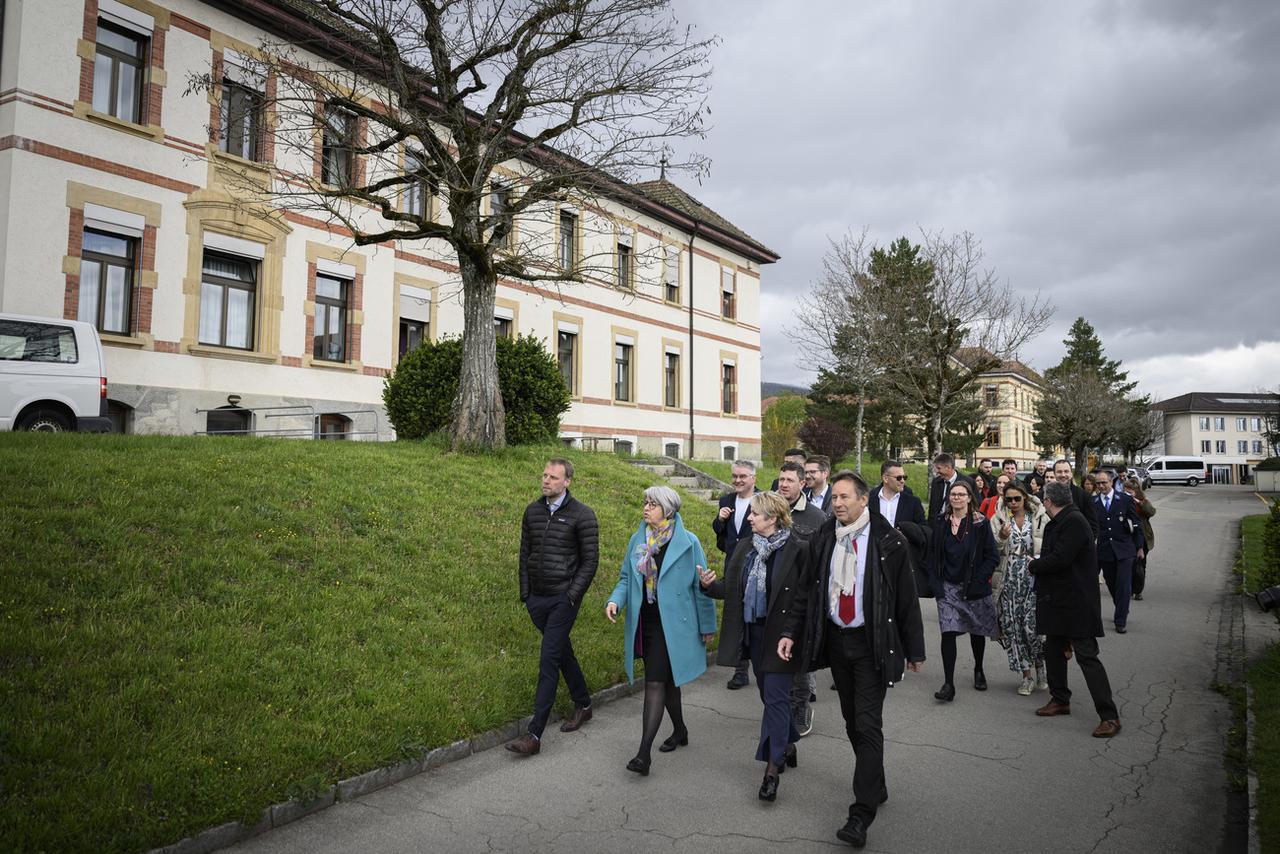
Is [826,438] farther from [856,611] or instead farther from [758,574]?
[856,611]

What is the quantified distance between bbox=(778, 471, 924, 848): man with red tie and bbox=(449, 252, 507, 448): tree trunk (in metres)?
9.87

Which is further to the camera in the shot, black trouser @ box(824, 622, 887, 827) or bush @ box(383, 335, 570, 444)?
bush @ box(383, 335, 570, 444)

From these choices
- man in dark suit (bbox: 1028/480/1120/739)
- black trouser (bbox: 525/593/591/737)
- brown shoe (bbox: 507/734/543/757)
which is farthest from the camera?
man in dark suit (bbox: 1028/480/1120/739)

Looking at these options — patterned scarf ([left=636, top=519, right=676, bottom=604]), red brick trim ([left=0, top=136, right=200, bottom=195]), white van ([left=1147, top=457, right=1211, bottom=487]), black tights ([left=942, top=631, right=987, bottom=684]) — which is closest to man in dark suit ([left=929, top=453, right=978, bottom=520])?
black tights ([left=942, top=631, right=987, bottom=684])

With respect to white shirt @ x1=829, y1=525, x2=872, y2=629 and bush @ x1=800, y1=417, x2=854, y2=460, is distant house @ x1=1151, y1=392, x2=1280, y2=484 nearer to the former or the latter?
bush @ x1=800, y1=417, x2=854, y2=460

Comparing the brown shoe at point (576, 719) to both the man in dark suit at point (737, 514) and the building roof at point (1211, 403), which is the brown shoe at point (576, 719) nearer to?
the man in dark suit at point (737, 514)

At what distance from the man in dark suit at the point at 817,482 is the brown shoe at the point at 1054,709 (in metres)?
2.49

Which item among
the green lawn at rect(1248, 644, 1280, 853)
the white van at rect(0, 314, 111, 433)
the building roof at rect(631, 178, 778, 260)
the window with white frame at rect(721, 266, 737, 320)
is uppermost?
the building roof at rect(631, 178, 778, 260)

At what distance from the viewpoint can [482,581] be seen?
929 centimetres

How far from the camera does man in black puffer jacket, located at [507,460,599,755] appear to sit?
6.16 metres

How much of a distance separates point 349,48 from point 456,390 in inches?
245

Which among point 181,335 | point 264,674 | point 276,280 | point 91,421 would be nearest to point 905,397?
point 276,280

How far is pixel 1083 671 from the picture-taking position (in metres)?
6.71

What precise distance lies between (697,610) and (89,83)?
A: 56.5 ft
